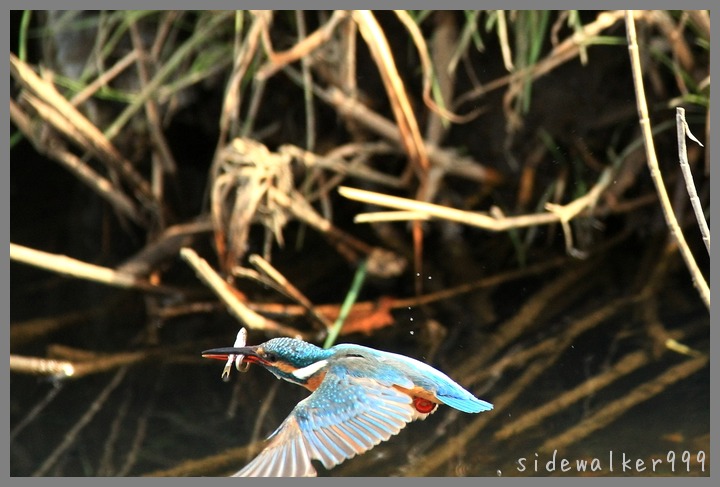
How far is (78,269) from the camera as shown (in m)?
2.66

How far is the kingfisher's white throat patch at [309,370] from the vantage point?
129cm

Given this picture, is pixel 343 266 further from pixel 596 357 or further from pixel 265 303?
pixel 596 357

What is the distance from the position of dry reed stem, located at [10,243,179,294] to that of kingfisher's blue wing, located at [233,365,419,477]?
150 centimetres

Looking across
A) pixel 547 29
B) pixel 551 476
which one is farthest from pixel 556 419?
pixel 547 29

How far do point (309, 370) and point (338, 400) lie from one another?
0.26 ft

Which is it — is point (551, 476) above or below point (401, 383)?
below

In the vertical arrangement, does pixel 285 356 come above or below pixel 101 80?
below

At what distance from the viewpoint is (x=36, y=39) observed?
Answer: 10.7 ft

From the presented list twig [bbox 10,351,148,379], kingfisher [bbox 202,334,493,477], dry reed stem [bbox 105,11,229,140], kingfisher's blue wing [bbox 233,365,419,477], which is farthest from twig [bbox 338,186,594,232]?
kingfisher's blue wing [bbox 233,365,419,477]

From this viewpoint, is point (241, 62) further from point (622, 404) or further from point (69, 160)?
point (622, 404)

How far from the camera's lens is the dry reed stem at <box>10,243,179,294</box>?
2590 millimetres

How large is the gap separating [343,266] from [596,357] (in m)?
0.80

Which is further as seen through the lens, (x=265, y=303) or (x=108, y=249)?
(x=108, y=249)

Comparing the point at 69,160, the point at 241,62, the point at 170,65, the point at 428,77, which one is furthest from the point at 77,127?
the point at 428,77
